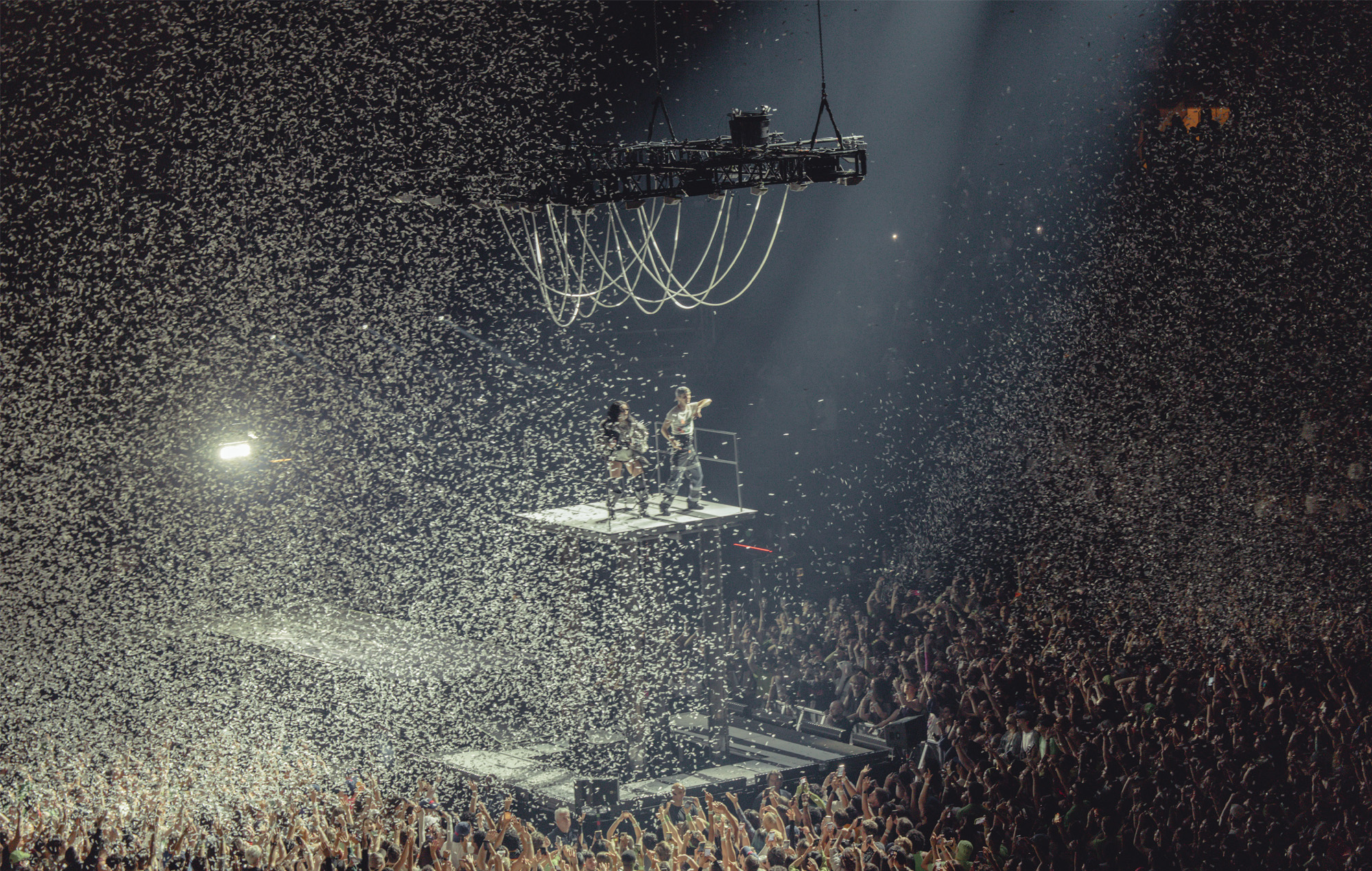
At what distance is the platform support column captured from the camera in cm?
747

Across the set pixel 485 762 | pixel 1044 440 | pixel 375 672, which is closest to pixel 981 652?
pixel 485 762

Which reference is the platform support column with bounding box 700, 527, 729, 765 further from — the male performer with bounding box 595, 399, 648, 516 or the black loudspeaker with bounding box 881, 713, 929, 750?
the black loudspeaker with bounding box 881, 713, 929, 750

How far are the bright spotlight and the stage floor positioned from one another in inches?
135

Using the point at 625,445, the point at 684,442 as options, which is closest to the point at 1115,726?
the point at 684,442

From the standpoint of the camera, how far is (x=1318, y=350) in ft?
30.0

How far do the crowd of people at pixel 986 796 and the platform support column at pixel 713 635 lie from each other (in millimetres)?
754

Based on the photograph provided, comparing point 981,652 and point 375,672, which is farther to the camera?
point 375,672

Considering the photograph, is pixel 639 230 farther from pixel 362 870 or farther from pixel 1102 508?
pixel 362 870

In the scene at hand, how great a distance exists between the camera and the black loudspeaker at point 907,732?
20.3 feet

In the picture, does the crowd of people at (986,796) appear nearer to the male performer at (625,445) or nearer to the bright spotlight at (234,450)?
the male performer at (625,445)

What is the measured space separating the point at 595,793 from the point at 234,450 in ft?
18.7

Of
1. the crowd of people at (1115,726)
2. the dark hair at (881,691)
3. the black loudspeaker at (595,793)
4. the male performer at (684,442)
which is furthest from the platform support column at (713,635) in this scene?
the dark hair at (881,691)

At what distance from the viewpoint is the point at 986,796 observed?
4.60 m

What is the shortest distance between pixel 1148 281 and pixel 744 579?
523 centimetres
